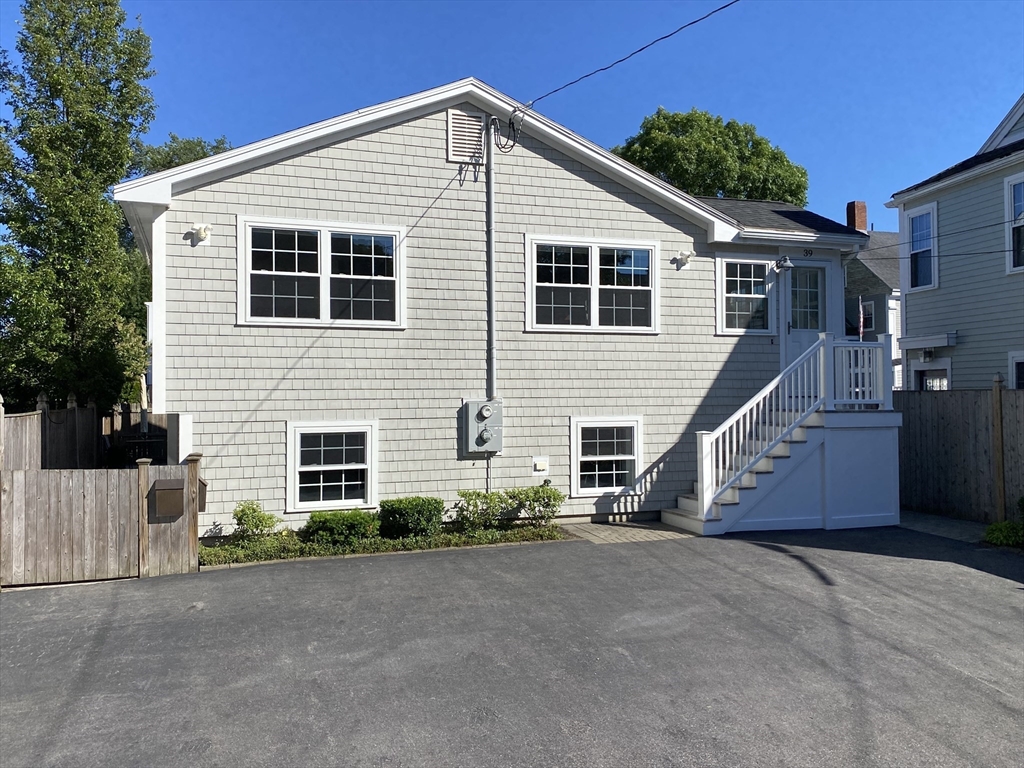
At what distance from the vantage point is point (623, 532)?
10.5 meters

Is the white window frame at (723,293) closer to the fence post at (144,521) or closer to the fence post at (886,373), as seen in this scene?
the fence post at (886,373)

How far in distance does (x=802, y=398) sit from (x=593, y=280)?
12.1 ft

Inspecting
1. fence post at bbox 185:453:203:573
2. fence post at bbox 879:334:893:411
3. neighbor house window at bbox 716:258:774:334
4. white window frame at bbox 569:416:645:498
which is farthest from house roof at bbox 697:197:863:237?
fence post at bbox 185:453:203:573

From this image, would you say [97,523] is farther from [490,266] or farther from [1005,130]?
[1005,130]

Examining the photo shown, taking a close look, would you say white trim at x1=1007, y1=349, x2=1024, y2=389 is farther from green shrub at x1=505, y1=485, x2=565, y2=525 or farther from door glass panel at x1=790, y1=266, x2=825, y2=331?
green shrub at x1=505, y1=485, x2=565, y2=525

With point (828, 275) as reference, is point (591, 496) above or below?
below

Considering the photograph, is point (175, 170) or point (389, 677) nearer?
point (389, 677)

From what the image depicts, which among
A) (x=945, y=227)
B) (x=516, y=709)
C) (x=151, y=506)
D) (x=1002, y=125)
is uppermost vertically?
(x=1002, y=125)

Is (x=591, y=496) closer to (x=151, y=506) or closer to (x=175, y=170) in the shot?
(x=151, y=506)

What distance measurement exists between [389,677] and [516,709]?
105 cm

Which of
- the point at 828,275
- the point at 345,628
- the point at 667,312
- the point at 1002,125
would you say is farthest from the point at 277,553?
the point at 1002,125

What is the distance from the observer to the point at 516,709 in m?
4.71

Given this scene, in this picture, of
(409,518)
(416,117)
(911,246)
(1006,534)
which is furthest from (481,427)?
(911,246)

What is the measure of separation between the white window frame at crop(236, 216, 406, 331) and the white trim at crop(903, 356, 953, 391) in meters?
12.0
